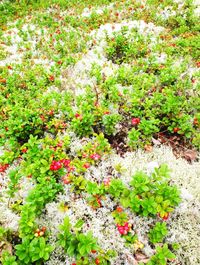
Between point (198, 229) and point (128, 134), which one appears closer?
point (198, 229)

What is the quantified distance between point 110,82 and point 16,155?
324 centimetres

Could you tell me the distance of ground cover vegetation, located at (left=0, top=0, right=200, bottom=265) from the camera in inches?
185

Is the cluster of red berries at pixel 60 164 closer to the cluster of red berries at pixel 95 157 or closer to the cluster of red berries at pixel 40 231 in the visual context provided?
the cluster of red berries at pixel 95 157

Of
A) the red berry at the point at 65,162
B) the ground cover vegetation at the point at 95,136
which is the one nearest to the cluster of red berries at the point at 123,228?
the ground cover vegetation at the point at 95,136

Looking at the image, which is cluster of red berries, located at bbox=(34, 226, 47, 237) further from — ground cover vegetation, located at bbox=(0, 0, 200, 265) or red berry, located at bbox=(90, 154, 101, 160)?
red berry, located at bbox=(90, 154, 101, 160)

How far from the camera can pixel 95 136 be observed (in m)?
6.62

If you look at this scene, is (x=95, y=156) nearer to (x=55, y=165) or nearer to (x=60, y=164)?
(x=60, y=164)

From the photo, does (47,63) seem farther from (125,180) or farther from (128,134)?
(125,180)

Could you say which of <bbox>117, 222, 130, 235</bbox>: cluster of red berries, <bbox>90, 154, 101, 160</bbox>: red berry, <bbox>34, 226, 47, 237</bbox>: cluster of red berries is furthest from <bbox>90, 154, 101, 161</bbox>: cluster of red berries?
<bbox>34, 226, 47, 237</bbox>: cluster of red berries

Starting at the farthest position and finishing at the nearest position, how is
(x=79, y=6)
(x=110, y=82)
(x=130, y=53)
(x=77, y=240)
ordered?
(x=79, y=6)
(x=130, y=53)
(x=110, y=82)
(x=77, y=240)

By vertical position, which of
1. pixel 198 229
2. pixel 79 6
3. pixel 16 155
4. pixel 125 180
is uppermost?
pixel 79 6

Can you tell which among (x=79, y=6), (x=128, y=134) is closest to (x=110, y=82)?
(x=128, y=134)

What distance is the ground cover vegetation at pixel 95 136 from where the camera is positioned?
470cm

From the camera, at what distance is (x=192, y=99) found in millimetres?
7051
